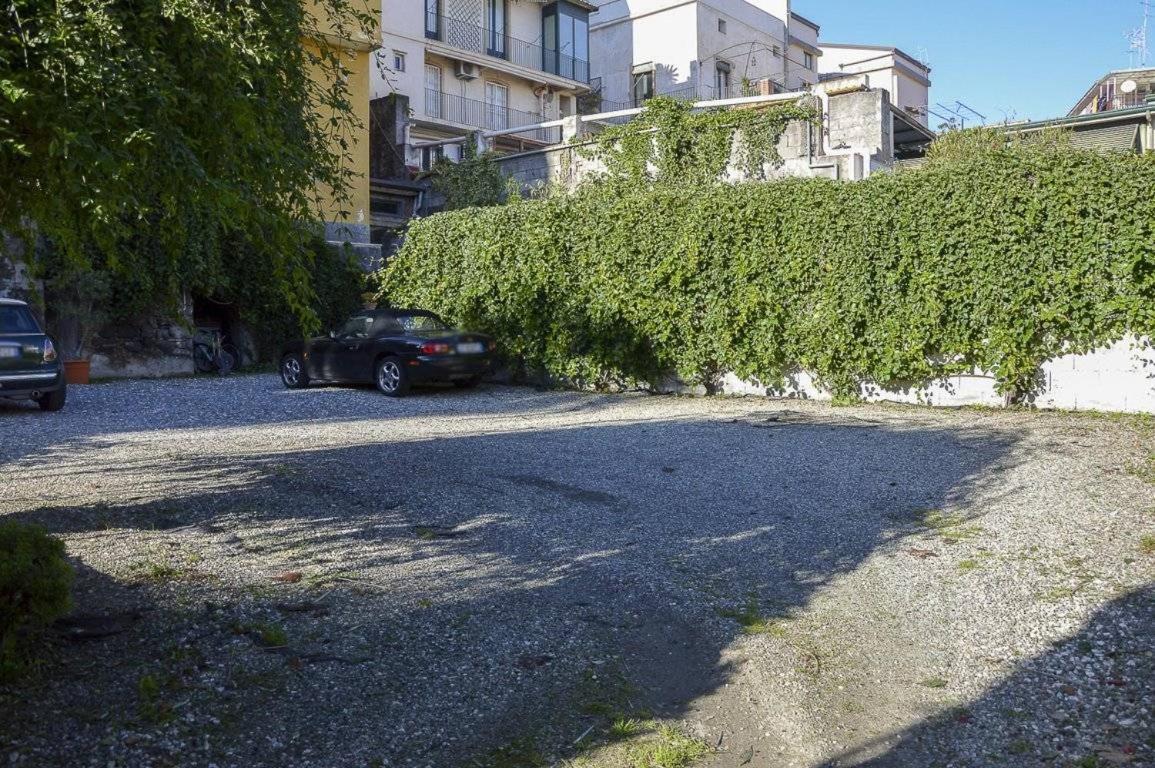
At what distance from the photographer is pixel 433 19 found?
1344 inches

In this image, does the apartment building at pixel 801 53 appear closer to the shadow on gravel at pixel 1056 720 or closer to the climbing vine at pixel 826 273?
the climbing vine at pixel 826 273

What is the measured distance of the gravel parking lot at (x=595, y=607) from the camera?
354cm

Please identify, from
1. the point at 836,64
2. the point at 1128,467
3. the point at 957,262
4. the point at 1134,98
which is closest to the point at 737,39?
the point at 836,64

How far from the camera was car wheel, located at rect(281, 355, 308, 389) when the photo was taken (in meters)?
16.9

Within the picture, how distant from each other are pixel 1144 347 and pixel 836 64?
42167 millimetres

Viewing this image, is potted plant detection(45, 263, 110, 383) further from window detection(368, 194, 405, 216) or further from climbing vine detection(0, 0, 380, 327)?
climbing vine detection(0, 0, 380, 327)

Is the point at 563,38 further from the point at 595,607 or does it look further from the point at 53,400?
the point at 595,607

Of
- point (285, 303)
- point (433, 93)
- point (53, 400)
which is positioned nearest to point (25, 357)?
point (53, 400)

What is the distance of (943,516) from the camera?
22.8 ft

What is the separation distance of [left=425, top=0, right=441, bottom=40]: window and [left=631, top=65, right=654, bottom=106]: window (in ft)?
31.1

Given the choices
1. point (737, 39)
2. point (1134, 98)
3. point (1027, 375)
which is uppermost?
point (737, 39)

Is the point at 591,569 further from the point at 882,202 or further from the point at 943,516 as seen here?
the point at 882,202

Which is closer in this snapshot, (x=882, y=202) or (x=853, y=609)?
(x=853, y=609)

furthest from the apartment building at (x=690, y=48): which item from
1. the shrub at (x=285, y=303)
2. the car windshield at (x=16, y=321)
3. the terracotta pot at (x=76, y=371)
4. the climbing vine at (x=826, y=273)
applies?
the car windshield at (x=16, y=321)
